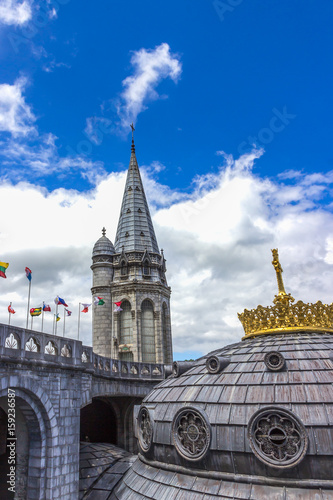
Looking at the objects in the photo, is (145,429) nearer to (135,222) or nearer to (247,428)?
(247,428)

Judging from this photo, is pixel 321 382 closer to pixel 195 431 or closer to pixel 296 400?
pixel 296 400

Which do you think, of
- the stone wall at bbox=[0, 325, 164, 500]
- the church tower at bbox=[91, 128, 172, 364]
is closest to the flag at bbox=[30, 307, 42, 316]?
the stone wall at bbox=[0, 325, 164, 500]

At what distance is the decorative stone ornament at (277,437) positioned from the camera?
39.5 ft

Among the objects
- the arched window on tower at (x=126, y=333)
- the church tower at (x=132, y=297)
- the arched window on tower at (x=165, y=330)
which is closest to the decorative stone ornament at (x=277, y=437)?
the church tower at (x=132, y=297)

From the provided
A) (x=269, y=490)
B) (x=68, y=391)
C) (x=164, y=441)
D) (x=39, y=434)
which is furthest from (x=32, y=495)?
(x=269, y=490)

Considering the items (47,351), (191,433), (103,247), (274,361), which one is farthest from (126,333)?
(274,361)

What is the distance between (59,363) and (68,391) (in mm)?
1857

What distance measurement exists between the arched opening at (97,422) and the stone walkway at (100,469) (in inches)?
498

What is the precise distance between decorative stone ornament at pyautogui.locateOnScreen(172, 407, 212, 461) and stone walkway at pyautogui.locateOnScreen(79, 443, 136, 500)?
752cm

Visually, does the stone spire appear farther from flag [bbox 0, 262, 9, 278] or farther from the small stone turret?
flag [bbox 0, 262, 9, 278]

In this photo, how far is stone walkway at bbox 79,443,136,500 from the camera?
1973 centimetres

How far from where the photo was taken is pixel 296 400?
1302 centimetres

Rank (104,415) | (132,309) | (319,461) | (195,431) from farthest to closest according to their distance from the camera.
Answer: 1. (132,309)
2. (104,415)
3. (195,431)
4. (319,461)

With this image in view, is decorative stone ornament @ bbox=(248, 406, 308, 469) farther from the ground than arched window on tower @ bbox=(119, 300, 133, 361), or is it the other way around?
arched window on tower @ bbox=(119, 300, 133, 361)
